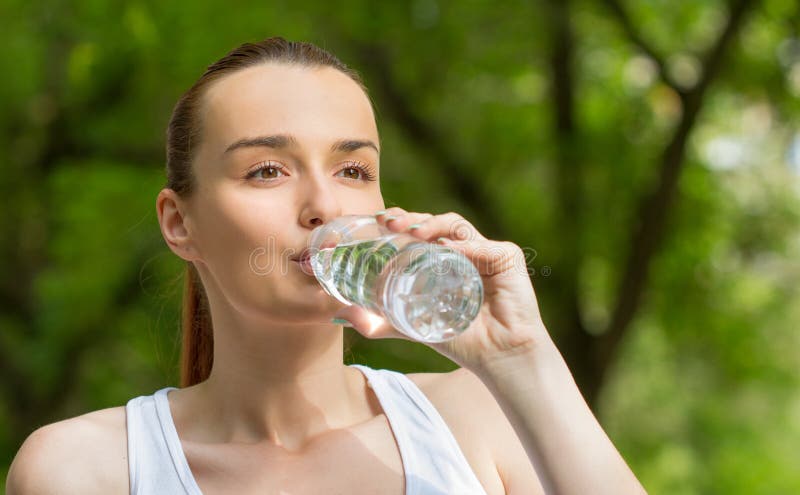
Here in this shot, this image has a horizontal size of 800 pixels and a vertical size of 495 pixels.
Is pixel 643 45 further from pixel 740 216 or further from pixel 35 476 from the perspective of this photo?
pixel 35 476

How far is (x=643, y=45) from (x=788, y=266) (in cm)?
320

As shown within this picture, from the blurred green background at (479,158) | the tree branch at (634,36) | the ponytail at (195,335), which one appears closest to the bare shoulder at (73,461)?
the ponytail at (195,335)

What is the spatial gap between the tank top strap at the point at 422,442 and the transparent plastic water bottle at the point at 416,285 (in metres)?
0.38

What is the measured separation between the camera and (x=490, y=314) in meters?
1.79

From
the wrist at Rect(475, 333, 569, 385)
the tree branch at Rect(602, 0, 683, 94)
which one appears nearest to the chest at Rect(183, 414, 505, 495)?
the wrist at Rect(475, 333, 569, 385)

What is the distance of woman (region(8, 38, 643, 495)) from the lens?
178 centimetres

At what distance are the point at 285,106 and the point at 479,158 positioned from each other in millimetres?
5419

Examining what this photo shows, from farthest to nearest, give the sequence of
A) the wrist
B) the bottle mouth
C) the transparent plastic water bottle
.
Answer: the bottle mouth < the wrist < the transparent plastic water bottle

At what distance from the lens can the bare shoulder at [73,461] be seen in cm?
191

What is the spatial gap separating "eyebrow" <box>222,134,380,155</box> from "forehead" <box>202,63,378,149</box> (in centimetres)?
1

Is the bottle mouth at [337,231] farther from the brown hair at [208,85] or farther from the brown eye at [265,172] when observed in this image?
the brown hair at [208,85]

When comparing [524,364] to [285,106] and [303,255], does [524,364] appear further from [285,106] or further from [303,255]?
[285,106]

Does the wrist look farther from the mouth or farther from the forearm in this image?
the mouth

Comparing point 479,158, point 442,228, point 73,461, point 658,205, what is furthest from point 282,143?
point 479,158
